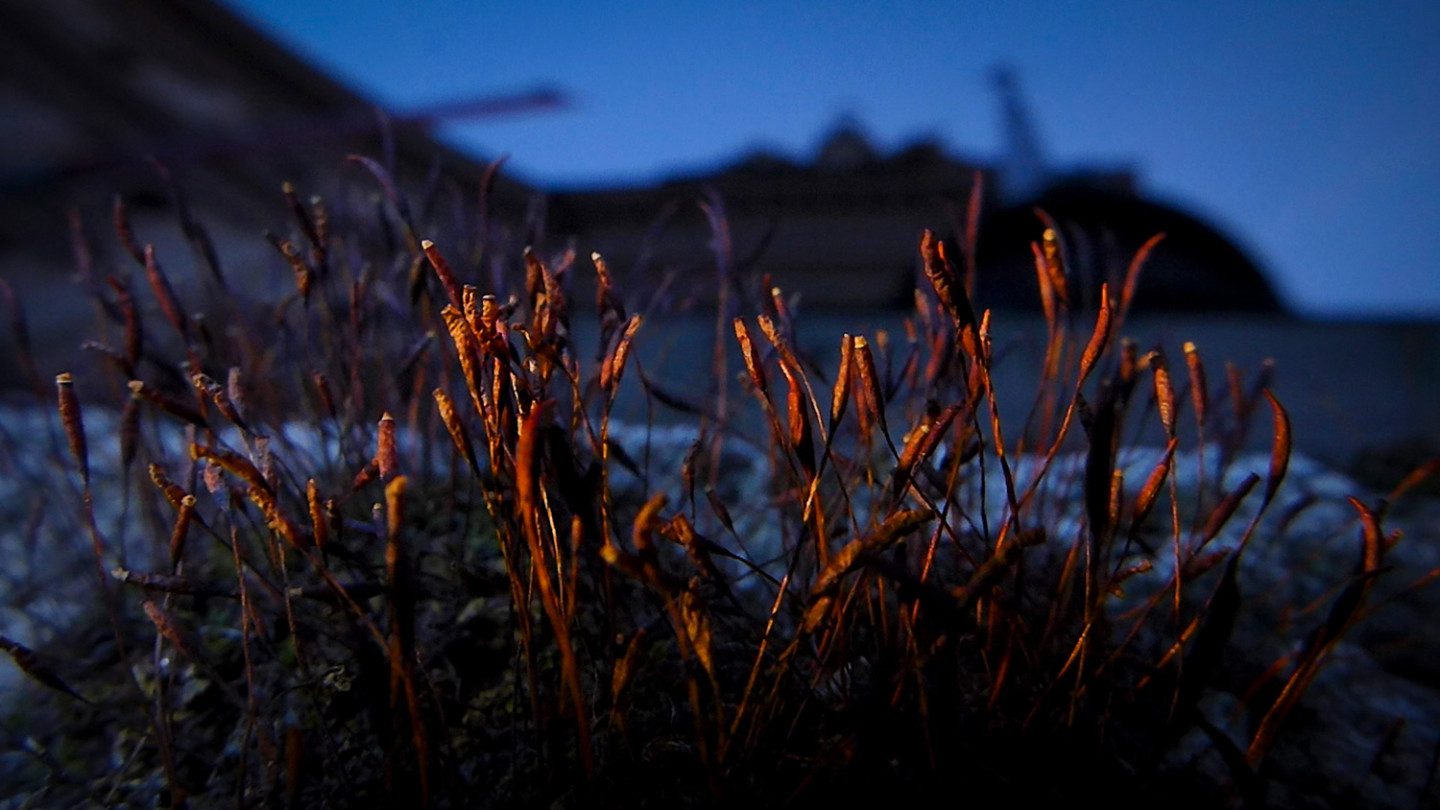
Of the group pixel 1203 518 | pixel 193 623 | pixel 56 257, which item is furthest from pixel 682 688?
pixel 56 257

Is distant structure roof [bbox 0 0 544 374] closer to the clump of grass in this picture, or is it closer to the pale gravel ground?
the pale gravel ground

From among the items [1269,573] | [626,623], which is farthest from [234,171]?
[1269,573]

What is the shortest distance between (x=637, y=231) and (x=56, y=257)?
4.81m

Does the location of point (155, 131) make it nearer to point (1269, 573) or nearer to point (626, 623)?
point (626, 623)

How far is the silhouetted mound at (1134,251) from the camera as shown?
16.2 feet

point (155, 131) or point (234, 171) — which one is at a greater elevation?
point (155, 131)

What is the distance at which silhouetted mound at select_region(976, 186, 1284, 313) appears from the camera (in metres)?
4.94

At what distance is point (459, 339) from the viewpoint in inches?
32.6

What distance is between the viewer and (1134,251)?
17.6 feet

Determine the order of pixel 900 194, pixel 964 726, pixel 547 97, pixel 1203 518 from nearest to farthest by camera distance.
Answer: pixel 964 726 → pixel 1203 518 → pixel 547 97 → pixel 900 194

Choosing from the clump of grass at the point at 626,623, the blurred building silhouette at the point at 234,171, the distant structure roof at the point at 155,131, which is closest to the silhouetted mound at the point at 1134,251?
the blurred building silhouette at the point at 234,171

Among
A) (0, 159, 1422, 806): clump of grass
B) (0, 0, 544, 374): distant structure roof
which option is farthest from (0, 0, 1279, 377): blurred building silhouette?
(0, 159, 1422, 806): clump of grass

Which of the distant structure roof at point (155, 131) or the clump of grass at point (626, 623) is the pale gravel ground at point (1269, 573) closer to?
the clump of grass at point (626, 623)

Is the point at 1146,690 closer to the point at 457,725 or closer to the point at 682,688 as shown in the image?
the point at 682,688
